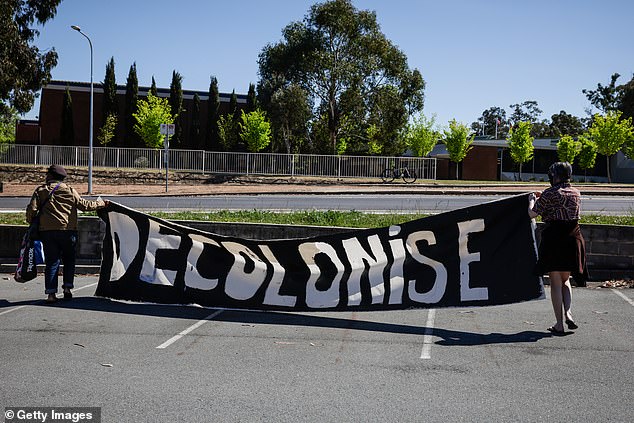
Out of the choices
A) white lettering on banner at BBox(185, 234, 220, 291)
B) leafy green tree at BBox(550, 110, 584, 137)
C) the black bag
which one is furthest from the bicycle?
leafy green tree at BBox(550, 110, 584, 137)

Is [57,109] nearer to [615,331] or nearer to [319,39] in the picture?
[319,39]

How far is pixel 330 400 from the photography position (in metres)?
5.59

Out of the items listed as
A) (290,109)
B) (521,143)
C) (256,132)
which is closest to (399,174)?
(290,109)

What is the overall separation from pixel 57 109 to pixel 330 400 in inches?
2404

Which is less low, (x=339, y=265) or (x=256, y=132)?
(x=256, y=132)

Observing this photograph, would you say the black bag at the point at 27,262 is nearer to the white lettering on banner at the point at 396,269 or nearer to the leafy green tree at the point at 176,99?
the white lettering on banner at the point at 396,269

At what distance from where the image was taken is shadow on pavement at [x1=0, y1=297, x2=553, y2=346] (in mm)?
7820

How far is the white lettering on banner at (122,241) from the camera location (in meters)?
9.81

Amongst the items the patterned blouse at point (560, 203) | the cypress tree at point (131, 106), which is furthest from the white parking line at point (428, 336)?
the cypress tree at point (131, 106)

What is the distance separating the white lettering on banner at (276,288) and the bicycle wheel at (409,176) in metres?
33.9

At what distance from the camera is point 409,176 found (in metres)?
43.7

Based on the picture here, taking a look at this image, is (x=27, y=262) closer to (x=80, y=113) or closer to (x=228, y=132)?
(x=228, y=132)

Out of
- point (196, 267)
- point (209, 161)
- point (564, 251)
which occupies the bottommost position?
point (196, 267)

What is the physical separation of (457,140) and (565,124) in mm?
58587
